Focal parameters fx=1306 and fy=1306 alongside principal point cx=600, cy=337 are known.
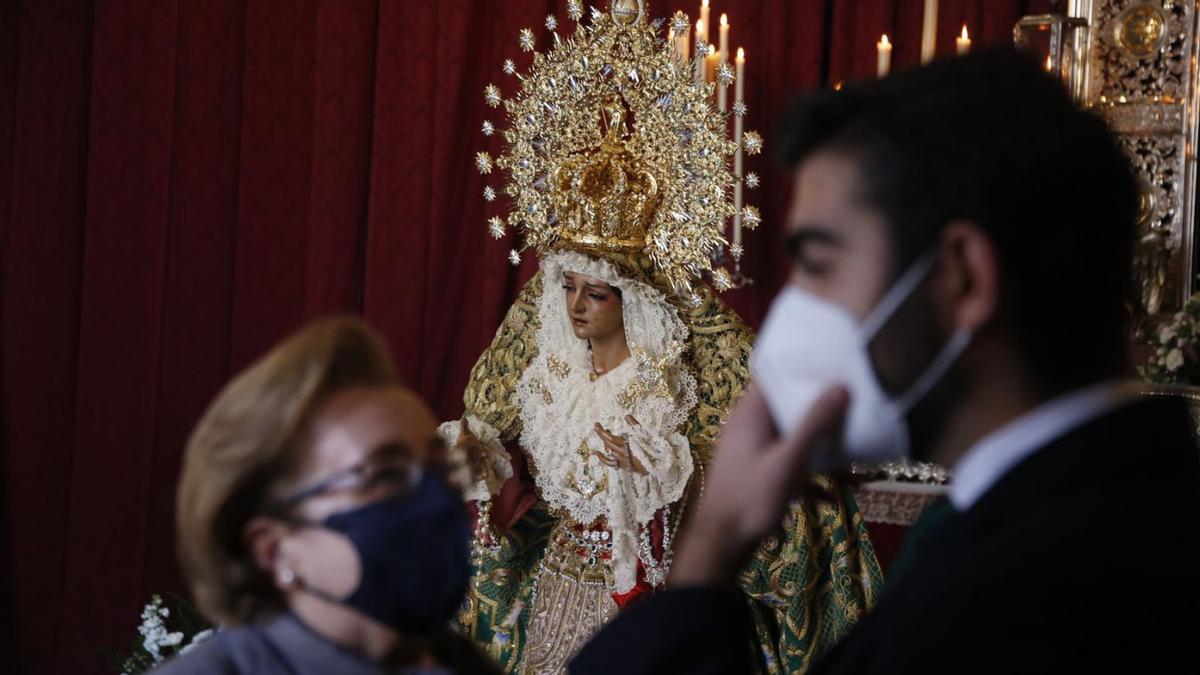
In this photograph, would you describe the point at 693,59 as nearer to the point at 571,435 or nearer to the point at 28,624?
the point at 571,435

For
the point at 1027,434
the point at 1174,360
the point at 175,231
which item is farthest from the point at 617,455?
the point at 1027,434

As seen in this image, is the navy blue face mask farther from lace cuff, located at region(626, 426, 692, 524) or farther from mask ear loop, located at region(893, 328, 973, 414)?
lace cuff, located at region(626, 426, 692, 524)

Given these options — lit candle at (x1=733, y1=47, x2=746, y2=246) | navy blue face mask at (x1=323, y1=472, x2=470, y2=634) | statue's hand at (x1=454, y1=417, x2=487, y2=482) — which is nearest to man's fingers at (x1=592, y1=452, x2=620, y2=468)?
statue's hand at (x1=454, y1=417, x2=487, y2=482)

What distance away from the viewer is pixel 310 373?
4.51ft

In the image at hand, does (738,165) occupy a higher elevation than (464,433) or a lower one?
higher

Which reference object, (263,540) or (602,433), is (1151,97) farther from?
(263,540)

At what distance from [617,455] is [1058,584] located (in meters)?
2.45

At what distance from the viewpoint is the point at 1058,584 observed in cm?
103

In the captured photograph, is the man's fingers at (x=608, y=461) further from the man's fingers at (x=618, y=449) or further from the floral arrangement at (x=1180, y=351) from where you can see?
the floral arrangement at (x=1180, y=351)

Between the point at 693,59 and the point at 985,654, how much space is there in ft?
8.96

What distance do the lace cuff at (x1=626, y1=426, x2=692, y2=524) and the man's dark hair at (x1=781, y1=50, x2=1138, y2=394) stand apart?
2295 millimetres

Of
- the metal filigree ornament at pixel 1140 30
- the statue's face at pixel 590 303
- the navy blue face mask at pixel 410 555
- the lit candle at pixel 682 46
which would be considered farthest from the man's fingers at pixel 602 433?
the navy blue face mask at pixel 410 555

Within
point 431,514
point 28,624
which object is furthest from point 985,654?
point 28,624

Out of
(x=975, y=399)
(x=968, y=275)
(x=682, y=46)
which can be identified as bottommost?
(x=975, y=399)
